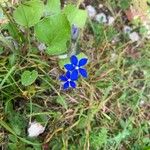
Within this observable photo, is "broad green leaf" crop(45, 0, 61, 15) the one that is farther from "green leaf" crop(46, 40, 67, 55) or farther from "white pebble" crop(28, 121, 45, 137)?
"white pebble" crop(28, 121, 45, 137)

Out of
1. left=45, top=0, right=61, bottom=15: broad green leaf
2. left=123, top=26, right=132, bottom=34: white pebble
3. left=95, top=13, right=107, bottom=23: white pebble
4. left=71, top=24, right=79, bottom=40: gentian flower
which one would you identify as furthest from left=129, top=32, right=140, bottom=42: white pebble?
left=45, top=0, right=61, bottom=15: broad green leaf

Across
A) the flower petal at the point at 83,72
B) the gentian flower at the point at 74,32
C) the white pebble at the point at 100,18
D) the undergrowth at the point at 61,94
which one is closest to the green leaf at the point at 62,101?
the undergrowth at the point at 61,94

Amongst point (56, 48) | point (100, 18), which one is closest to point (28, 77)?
point (56, 48)

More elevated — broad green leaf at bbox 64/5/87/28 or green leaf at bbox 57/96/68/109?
broad green leaf at bbox 64/5/87/28

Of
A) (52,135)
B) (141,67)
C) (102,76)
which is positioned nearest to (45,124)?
(52,135)

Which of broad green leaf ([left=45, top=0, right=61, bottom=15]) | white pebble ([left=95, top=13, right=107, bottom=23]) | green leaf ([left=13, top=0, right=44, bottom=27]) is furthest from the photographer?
white pebble ([left=95, top=13, right=107, bottom=23])

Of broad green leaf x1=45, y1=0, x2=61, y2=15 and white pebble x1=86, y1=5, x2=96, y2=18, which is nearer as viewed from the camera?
broad green leaf x1=45, y1=0, x2=61, y2=15

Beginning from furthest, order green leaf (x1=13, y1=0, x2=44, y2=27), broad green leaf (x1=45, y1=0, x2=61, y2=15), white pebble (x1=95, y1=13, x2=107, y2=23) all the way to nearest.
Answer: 1. white pebble (x1=95, y1=13, x2=107, y2=23)
2. broad green leaf (x1=45, y1=0, x2=61, y2=15)
3. green leaf (x1=13, y1=0, x2=44, y2=27)

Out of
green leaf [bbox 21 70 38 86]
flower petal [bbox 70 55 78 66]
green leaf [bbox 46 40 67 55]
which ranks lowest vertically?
green leaf [bbox 21 70 38 86]
